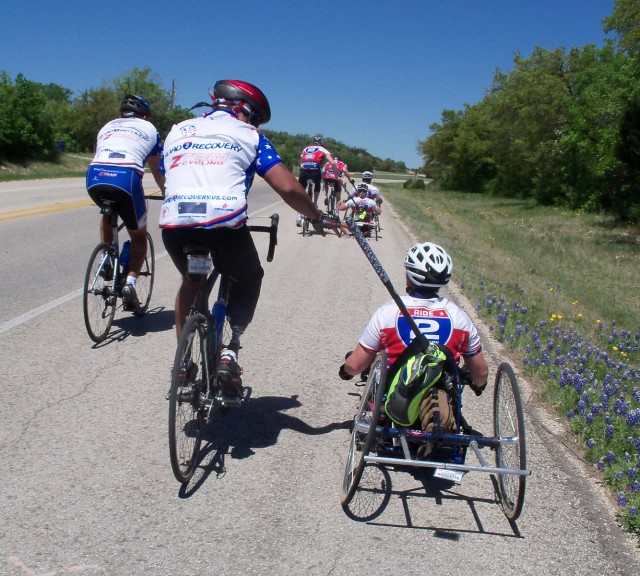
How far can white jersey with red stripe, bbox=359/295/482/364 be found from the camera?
12.5 feet

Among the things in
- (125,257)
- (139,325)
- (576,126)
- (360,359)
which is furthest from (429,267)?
(576,126)

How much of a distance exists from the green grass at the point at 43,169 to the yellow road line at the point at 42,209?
1028cm

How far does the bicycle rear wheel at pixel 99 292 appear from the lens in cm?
596

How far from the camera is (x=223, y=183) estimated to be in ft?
12.5

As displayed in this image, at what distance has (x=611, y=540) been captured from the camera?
137 inches

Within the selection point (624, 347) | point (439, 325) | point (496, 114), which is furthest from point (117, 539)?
point (496, 114)

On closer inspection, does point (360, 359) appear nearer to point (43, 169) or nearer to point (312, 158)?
point (312, 158)

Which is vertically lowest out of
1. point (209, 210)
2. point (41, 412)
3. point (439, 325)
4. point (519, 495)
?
point (41, 412)

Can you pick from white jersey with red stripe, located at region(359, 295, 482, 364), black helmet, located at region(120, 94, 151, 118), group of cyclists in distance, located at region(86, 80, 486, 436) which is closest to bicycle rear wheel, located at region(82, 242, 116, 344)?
black helmet, located at region(120, 94, 151, 118)

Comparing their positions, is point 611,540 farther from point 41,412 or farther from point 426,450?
point 41,412

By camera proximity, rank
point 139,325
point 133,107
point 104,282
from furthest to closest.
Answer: point 139,325
point 104,282
point 133,107

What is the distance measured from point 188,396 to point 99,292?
8.83 ft

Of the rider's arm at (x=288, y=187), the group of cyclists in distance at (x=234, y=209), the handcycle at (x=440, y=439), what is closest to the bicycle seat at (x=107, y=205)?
the group of cyclists in distance at (x=234, y=209)

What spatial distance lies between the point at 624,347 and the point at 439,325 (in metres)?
4.45
